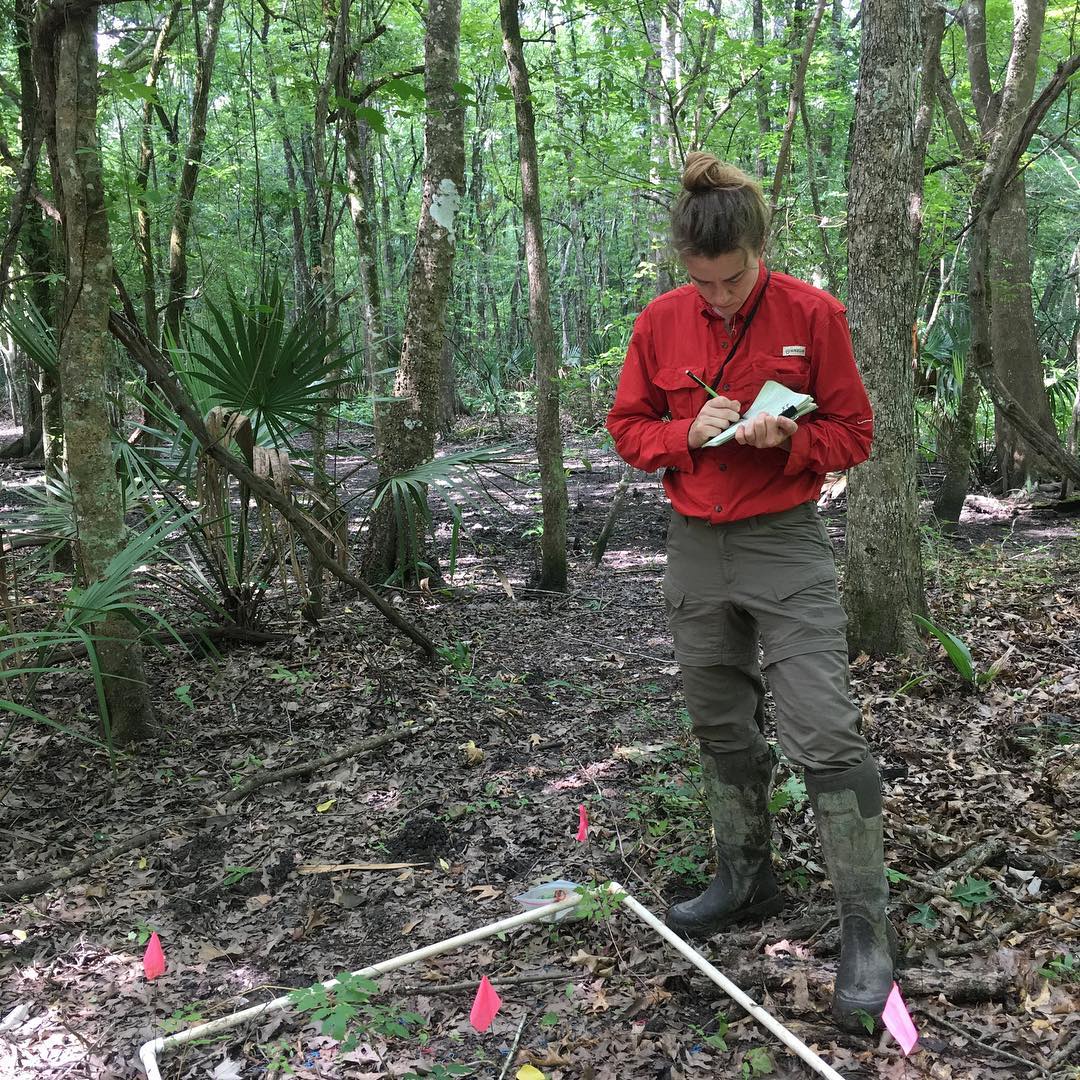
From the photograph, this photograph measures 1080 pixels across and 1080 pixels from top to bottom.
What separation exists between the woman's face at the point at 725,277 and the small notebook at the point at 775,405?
24 cm

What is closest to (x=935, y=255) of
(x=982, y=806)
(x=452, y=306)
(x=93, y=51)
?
(x=982, y=806)

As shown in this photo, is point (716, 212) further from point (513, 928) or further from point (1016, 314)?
point (1016, 314)

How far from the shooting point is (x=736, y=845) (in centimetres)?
256

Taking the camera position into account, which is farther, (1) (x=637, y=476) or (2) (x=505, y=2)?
(1) (x=637, y=476)

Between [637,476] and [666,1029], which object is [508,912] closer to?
[666,1029]

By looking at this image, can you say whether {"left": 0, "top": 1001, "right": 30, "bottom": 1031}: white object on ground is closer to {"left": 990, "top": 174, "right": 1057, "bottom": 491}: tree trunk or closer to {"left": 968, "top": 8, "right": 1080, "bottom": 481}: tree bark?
{"left": 968, "top": 8, "right": 1080, "bottom": 481}: tree bark

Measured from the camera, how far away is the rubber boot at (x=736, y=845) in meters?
2.53

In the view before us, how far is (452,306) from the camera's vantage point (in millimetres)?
17688

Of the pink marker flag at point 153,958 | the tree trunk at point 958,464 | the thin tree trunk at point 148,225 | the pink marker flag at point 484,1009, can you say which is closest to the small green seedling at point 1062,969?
the pink marker flag at point 484,1009

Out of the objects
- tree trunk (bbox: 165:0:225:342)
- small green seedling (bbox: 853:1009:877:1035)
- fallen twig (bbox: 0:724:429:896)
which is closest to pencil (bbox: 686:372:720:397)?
small green seedling (bbox: 853:1009:877:1035)

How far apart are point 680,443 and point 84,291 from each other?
2569 millimetres

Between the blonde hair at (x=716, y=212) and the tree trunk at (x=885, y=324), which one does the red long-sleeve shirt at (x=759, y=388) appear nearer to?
the blonde hair at (x=716, y=212)

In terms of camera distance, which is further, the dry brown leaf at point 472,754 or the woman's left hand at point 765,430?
the dry brown leaf at point 472,754

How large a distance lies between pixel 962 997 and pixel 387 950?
5.13 feet
